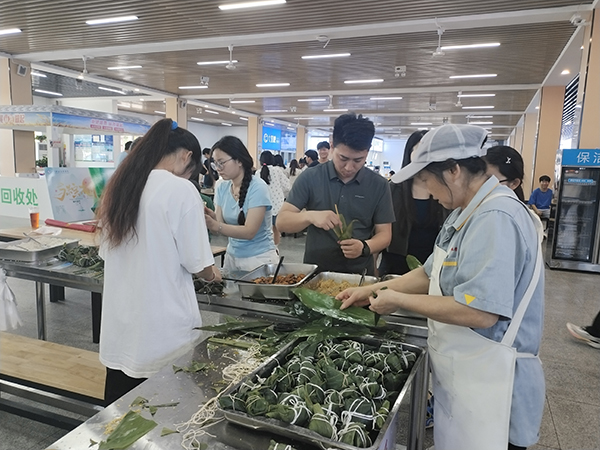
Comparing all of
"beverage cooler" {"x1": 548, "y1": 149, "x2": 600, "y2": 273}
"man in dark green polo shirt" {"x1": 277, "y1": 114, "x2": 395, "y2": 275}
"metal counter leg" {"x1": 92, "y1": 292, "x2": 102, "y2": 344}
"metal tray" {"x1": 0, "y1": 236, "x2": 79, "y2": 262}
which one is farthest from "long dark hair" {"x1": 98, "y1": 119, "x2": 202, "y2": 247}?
"beverage cooler" {"x1": 548, "y1": 149, "x2": 600, "y2": 273}

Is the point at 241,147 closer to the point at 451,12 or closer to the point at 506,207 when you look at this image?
the point at 506,207

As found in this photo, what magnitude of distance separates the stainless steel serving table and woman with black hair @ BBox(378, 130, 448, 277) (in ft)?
3.01

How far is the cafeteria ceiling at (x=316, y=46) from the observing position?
575 cm

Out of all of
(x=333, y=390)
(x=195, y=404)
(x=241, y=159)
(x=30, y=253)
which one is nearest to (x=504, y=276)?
(x=333, y=390)

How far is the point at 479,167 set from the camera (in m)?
1.26

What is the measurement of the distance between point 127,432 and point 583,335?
156 inches

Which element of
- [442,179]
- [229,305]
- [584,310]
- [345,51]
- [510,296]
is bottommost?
[584,310]

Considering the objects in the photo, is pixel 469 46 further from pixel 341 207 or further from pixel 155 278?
pixel 155 278

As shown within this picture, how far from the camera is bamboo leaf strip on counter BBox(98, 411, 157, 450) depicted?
3.07 feet

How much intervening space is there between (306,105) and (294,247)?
8.19 m

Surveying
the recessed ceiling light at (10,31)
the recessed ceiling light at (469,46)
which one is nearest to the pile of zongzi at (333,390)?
the recessed ceiling light at (469,46)

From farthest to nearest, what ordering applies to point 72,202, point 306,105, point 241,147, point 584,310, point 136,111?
point 136,111 → point 306,105 → point 72,202 → point 584,310 → point 241,147

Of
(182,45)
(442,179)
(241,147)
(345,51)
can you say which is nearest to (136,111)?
(182,45)

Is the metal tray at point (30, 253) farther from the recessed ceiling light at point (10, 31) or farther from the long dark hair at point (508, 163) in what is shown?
the recessed ceiling light at point (10, 31)
